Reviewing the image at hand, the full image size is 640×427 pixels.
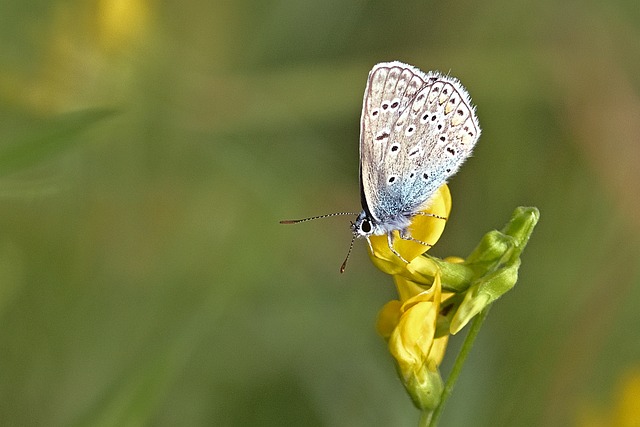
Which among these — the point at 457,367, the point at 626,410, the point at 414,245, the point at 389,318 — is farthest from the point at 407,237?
the point at 626,410

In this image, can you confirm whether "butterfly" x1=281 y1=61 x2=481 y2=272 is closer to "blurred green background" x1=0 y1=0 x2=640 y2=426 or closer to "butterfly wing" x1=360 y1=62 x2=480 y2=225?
"butterfly wing" x1=360 y1=62 x2=480 y2=225

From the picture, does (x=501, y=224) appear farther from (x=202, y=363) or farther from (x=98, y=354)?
(x=98, y=354)

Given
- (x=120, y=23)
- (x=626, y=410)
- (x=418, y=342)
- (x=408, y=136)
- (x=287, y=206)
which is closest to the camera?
(x=418, y=342)

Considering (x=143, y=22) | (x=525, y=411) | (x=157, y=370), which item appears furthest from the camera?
(x=143, y=22)

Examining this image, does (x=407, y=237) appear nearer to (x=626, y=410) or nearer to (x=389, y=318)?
(x=389, y=318)

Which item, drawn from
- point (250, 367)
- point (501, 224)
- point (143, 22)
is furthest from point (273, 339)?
point (143, 22)

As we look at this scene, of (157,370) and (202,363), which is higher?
(157,370)
